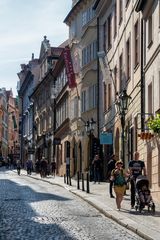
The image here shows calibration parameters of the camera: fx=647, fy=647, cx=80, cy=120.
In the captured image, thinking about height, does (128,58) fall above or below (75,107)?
above

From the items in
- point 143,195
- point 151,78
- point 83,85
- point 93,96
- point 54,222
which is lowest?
point 54,222

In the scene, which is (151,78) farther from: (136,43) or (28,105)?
(28,105)

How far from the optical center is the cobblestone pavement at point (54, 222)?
44.4 feet

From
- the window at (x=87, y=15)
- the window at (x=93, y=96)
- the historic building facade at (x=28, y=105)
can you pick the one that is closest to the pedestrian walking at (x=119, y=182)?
the window at (x=93, y=96)

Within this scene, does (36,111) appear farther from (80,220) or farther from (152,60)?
(80,220)

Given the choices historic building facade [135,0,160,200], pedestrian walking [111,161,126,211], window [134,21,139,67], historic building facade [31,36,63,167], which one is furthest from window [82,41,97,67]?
pedestrian walking [111,161,126,211]

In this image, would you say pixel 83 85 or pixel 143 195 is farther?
pixel 83 85

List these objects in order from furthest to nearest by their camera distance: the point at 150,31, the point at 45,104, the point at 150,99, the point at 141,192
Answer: the point at 45,104
the point at 150,31
the point at 150,99
the point at 141,192

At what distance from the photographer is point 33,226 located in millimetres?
15148

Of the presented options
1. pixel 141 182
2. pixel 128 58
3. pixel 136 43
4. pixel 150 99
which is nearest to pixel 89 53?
pixel 128 58

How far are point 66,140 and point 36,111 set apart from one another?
27225 millimetres

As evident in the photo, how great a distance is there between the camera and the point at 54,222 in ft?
53.0

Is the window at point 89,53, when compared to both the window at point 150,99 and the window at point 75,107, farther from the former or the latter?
the window at point 150,99

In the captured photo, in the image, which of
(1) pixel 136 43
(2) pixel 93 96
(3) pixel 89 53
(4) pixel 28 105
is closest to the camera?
(1) pixel 136 43
